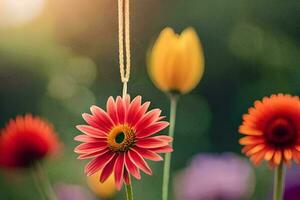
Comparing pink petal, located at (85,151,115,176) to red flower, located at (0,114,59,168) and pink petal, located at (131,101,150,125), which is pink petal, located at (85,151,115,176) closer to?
pink petal, located at (131,101,150,125)

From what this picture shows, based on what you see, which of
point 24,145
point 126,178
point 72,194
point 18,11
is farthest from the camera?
point 18,11

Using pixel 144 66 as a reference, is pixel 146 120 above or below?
below

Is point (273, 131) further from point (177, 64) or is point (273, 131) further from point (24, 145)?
point (24, 145)

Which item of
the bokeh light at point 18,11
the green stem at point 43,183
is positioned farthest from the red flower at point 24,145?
the bokeh light at point 18,11

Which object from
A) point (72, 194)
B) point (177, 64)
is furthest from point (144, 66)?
point (177, 64)

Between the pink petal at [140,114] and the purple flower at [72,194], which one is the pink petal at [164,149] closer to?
the pink petal at [140,114]

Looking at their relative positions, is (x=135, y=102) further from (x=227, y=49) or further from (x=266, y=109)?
(x=227, y=49)
